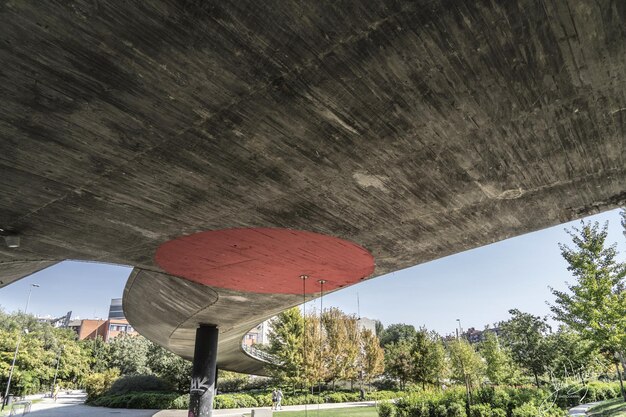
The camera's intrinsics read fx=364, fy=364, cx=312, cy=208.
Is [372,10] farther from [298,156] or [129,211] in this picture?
[129,211]

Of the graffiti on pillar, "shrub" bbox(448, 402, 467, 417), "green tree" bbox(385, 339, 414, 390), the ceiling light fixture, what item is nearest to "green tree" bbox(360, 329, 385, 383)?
"green tree" bbox(385, 339, 414, 390)

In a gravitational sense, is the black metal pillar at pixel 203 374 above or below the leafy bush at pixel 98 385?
above

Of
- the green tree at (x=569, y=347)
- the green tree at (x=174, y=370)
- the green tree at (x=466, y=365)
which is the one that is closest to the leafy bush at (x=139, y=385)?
the green tree at (x=174, y=370)

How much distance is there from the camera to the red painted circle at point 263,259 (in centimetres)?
719

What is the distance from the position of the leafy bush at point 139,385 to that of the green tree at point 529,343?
1092 inches

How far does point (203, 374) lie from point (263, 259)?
887cm

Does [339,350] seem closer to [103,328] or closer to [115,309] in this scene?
[103,328]

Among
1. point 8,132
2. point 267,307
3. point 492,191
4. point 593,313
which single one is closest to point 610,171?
point 492,191

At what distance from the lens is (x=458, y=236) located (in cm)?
720

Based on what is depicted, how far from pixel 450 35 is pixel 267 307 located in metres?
12.7

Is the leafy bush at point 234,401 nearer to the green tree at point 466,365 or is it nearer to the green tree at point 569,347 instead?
the green tree at point 466,365

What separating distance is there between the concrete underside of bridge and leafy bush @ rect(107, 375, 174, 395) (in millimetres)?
27244

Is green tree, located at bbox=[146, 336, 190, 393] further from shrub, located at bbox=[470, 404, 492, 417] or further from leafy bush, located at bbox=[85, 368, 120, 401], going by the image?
shrub, located at bbox=[470, 404, 492, 417]

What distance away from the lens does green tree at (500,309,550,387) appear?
1016 inches
